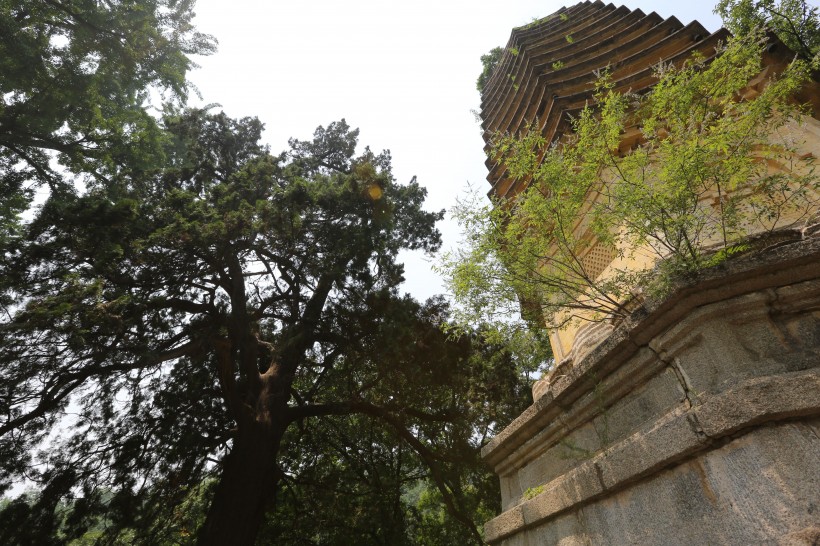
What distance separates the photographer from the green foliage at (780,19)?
13.7ft

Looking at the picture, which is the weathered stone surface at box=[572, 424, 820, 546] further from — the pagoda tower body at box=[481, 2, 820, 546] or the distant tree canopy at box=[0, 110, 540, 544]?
the distant tree canopy at box=[0, 110, 540, 544]

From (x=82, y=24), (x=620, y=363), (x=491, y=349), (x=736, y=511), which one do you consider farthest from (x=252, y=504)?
(x=82, y=24)

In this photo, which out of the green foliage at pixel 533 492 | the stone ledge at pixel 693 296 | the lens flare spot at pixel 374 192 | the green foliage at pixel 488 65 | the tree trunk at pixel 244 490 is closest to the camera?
the stone ledge at pixel 693 296

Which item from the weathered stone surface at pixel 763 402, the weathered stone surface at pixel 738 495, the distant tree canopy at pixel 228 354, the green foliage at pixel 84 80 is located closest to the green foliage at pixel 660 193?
the weathered stone surface at pixel 763 402

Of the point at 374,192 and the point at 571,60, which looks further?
the point at 374,192

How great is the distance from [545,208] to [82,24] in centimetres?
967

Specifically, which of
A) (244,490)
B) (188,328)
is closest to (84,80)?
(188,328)

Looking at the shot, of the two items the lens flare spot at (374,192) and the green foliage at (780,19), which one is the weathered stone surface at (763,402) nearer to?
the green foliage at (780,19)

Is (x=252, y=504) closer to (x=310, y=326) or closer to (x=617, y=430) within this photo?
(x=310, y=326)

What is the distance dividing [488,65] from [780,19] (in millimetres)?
8145

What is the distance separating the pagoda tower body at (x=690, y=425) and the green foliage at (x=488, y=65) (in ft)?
29.0

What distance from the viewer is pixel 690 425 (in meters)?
2.09

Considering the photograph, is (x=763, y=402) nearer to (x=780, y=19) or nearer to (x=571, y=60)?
(x=780, y=19)

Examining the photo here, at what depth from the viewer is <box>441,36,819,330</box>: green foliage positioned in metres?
2.54
